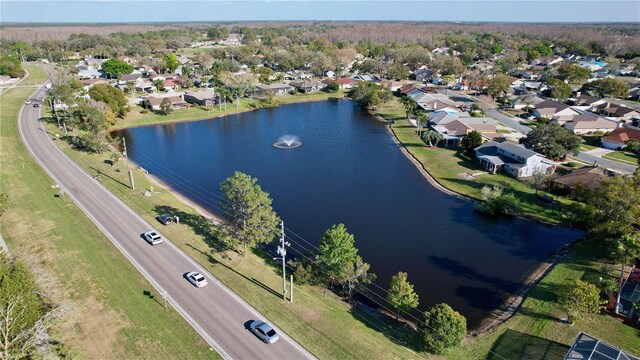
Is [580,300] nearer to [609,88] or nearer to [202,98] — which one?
[202,98]

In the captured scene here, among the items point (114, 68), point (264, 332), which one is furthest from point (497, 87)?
point (114, 68)

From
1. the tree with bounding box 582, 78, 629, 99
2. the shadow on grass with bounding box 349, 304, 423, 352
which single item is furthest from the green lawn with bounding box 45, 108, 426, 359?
the tree with bounding box 582, 78, 629, 99

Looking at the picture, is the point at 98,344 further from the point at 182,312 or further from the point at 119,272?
the point at 119,272

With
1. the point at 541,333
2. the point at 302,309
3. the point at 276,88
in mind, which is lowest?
the point at 541,333

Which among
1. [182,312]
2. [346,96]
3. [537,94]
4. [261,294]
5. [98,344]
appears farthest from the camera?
[346,96]

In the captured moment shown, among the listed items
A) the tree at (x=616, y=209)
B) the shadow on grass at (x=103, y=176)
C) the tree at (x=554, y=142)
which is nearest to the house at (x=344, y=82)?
the tree at (x=554, y=142)

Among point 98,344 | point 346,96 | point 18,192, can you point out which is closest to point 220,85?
point 346,96
